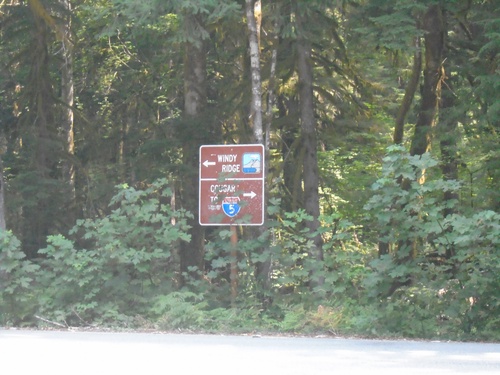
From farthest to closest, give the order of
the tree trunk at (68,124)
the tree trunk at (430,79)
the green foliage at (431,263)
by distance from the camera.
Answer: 1. the tree trunk at (68,124)
2. the tree trunk at (430,79)
3. the green foliage at (431,263)

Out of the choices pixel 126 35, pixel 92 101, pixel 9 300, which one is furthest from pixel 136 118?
pixel 9 300

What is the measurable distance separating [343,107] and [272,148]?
12.3 feet

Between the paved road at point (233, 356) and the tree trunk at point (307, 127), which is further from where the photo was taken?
the tree trunk at point (307, 127)

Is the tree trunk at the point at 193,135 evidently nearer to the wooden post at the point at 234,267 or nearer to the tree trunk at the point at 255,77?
the tree trunk at the point at 255,77

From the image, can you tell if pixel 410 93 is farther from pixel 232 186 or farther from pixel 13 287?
pixel 13 287

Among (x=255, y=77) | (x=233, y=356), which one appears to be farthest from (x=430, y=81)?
(x=233, y=356)

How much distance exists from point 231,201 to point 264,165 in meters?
1.10

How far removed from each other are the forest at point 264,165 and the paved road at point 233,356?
82.9 inches

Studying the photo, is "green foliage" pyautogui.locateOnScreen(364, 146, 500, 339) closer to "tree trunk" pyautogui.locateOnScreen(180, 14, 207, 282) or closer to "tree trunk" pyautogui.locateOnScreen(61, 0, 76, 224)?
"tree trunk" pyautogui.locateOnScreen(180, 14, 207, 282)

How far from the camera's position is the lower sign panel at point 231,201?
16422 mm

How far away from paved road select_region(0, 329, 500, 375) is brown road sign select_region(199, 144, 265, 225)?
10.4 feet

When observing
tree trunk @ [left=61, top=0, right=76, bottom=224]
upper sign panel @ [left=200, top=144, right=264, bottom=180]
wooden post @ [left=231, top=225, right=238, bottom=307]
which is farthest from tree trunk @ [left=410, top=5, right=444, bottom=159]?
tree trunk @ [left=61, top=0, right=76, bottom=224]

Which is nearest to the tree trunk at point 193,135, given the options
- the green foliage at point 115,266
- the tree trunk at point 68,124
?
the tree trunk at point 68,124

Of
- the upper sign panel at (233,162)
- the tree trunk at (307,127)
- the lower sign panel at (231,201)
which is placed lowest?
the lower sign panel at (231,201)
